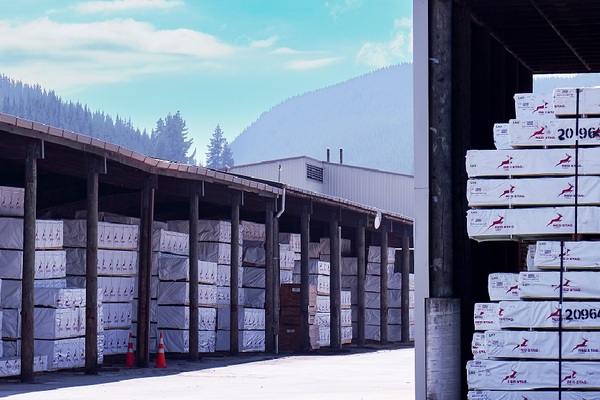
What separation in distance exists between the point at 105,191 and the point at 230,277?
13.3 feet

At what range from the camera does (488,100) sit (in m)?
18.2

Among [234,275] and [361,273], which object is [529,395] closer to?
[234,275]

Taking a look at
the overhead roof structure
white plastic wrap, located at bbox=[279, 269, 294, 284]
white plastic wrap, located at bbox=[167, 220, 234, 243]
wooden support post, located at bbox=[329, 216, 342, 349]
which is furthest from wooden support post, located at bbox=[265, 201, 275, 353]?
the overhead roof structure

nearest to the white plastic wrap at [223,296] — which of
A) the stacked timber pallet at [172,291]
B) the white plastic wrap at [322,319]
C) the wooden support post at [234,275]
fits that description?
the wooden support post at [234,275]

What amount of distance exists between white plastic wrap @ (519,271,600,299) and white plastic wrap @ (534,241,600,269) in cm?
10

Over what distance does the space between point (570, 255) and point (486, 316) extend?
4.37 feet

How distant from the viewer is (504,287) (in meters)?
15.2

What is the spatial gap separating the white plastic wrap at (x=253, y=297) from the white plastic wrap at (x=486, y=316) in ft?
61.3

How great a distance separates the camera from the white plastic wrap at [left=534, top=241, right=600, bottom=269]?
14.8 m

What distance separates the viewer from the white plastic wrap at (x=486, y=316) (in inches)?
600

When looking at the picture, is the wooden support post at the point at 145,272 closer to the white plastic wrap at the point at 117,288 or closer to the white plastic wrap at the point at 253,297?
the white plastic wrap at the point at 117,288

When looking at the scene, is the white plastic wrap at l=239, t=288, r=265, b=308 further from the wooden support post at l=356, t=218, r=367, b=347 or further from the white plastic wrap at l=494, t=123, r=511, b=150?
the white plastic wrap at l=494, t=123, r=511, b=150

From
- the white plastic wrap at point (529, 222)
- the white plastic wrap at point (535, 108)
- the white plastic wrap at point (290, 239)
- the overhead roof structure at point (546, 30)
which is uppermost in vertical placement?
the overhead roof structure at point (546, 30)

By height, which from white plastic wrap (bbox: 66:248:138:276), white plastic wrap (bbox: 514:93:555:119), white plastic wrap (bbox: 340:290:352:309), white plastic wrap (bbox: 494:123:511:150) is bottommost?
white plastic wrap (bbox: 340:290:352:309)
